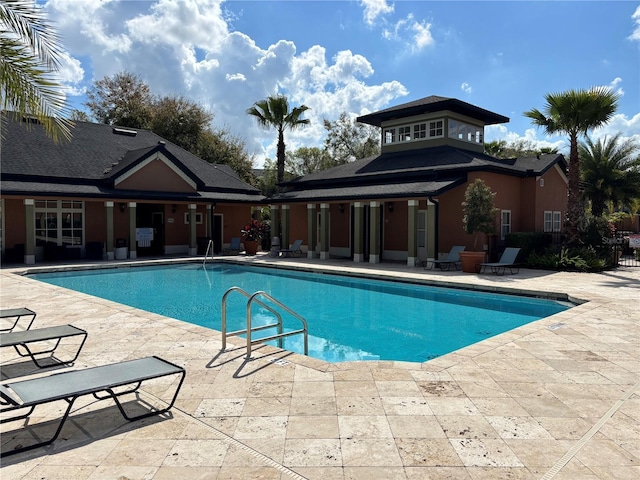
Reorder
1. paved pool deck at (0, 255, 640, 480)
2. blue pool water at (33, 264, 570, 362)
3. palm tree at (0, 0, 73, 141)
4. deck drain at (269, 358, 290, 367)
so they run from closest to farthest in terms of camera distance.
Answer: paved pool deck at (0, 255, 640, 480)
deck drain at (269, 358, 290, 367)
palm tree at (0, 0, 73, 141)
blue pool water at (33, 264, 570, 362)

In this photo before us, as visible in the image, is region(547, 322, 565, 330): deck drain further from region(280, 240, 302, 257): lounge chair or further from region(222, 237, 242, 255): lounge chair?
region(222, 237, 242, 255): lounge chair

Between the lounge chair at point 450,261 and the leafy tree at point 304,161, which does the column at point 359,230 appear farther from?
the leafy tree at point 304,161

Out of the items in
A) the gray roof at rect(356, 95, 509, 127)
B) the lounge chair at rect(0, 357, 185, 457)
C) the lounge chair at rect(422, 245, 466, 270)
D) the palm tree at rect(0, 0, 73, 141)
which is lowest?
the lounge chair at rect(0, 357, 185, 457)

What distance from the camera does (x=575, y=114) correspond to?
1656 centimetres

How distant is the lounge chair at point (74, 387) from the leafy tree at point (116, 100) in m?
38.5

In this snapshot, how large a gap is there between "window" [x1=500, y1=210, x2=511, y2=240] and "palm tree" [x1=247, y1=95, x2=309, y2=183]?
506 inches

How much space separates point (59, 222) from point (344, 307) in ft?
49.2

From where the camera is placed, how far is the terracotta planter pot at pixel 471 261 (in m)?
16.0

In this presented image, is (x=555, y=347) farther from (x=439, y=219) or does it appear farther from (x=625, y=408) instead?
(x=439, y=219)

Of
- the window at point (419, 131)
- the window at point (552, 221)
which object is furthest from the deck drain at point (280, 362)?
the window at point (552, 221)

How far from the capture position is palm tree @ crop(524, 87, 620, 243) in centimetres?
1633

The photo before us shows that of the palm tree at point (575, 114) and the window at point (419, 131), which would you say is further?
the window at point (419, 131)

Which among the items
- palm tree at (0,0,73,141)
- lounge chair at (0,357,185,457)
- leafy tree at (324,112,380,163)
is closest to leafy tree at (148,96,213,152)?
leafy tree at (324,112,380,163)

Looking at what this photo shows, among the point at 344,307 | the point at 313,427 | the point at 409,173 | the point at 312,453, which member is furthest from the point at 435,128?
the point at 312,453
